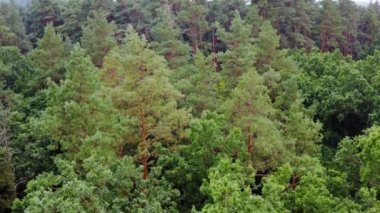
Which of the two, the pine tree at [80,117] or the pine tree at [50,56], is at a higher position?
the pine tree at [80,117]

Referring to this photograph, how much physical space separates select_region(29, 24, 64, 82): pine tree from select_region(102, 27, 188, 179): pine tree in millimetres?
15480

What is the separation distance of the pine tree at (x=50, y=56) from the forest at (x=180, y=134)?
3.6 inches

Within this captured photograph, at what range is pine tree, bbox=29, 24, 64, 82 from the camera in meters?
42.0

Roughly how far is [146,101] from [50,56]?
18.1m

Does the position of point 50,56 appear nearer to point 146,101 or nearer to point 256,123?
point 146,101

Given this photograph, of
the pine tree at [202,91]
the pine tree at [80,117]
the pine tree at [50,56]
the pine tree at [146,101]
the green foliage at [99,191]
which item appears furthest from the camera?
the pine tree at [50,56]

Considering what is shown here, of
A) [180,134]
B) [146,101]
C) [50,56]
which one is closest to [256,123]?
[180,134]

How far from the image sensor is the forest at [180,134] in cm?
2156

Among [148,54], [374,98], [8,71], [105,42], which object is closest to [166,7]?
[105,42]

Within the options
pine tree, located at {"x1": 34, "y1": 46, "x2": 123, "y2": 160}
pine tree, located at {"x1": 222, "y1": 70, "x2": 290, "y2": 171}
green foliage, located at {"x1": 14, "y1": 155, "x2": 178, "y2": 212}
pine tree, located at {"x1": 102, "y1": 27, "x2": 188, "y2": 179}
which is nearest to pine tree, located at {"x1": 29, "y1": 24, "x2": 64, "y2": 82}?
pine tree, located at {"x1": 102, "y1": 27, "x2": 188, "y2": 179}

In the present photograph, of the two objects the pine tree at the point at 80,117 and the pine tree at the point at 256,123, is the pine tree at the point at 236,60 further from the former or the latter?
the pine tree at the point at 80,117

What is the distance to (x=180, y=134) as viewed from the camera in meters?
28.1

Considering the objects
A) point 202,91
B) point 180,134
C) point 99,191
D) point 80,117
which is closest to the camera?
point 99,191

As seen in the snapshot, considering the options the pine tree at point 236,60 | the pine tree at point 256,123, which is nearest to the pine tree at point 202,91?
the pine tree at point 236,60
